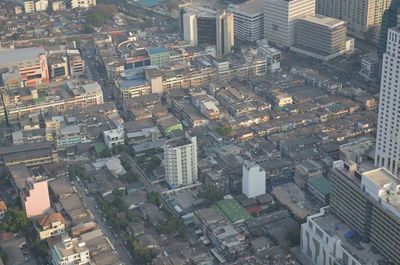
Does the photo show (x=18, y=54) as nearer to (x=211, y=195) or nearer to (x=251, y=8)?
(x=251, y=8)

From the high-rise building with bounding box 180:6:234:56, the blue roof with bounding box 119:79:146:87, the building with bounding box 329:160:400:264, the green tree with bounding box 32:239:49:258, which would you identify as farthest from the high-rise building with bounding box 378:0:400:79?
the green tree with bounding box 32:239:49:258

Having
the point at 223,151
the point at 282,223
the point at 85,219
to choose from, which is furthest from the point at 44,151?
the point at 282,223

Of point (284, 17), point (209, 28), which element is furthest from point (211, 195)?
point (284, 17)

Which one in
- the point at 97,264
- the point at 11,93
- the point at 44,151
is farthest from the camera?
the point at 11,93

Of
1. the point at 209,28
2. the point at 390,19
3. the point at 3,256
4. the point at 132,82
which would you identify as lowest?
the point at 3,256

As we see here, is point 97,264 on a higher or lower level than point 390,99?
lower

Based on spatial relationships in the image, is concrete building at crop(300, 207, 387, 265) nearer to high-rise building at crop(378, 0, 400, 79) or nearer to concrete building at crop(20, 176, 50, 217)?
concrete building at crop(20, 176, 50, 217)

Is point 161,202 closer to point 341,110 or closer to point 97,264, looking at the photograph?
Answer: point 97,264
